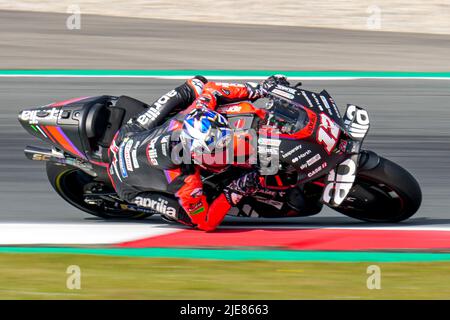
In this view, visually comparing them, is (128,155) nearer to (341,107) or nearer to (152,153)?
(152,153)

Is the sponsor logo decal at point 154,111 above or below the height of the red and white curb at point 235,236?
above

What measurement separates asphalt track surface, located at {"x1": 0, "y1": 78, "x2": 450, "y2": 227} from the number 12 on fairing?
1064 millimetres

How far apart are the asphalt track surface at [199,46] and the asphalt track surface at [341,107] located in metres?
1.44

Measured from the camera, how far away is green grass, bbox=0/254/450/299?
19.6ft

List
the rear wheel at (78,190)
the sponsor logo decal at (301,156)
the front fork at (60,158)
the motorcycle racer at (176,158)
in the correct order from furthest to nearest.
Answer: the rear wheel at (78,190), the front fork at (60,158), the motorcycle racer at (176,158), the sponsor logo decal at (301,156)

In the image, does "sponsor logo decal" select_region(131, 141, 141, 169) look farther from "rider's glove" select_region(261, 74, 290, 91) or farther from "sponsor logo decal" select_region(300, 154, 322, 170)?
"sponsor logo decal" select_region(300, 154, 322, 170)

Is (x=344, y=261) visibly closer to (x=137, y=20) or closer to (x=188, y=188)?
(x=188, y=188)

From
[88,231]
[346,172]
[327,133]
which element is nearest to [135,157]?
[88,231]

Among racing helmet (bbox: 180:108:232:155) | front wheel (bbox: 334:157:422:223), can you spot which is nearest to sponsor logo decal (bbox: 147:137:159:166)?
racing helmet (bbox: 180:108:232:155)

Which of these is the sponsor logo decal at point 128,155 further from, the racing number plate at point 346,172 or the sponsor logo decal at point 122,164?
the racing number plate at point 346,172

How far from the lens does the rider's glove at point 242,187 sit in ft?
22.6

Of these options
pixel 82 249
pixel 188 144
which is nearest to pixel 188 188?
pixel 188 144

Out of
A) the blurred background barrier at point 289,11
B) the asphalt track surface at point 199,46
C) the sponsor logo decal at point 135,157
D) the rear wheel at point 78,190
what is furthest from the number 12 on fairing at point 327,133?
the blurred background barrier at point 289,11

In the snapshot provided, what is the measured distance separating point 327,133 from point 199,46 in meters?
8.71
